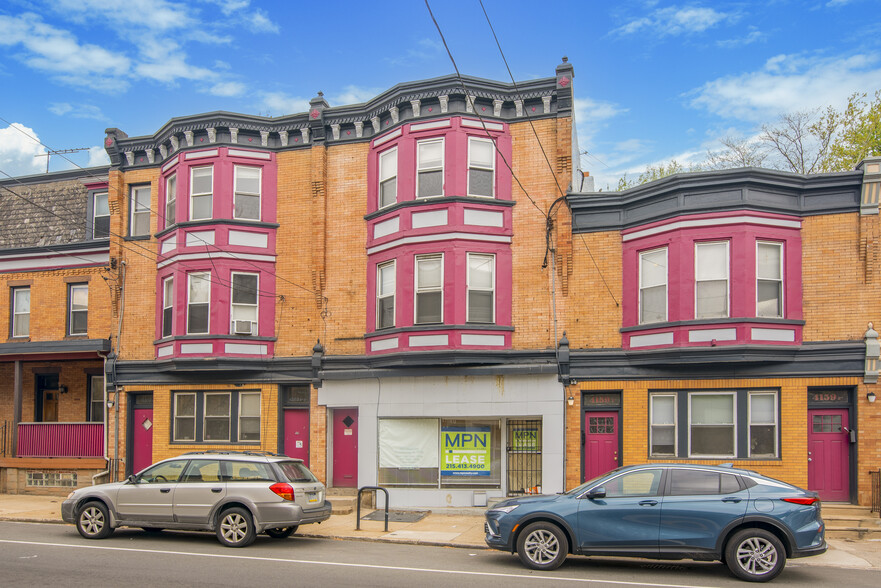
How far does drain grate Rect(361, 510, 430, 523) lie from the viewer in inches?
690

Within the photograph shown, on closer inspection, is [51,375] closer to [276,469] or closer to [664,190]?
[276,469]

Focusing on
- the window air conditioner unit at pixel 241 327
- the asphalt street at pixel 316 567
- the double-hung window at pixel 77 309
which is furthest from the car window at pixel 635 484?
the double-hung window at pixel 77 309

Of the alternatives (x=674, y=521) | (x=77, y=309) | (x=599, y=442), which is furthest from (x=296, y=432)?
(x=674, y=521)

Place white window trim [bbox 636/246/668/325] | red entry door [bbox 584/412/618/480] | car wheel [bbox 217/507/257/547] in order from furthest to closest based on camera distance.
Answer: red entry door [bbox 584/412/618/480]
white window trim [bbox 636/246/668/325]
car wheel [bbox 217/507/257/547]

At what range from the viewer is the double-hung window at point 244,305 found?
2077cm

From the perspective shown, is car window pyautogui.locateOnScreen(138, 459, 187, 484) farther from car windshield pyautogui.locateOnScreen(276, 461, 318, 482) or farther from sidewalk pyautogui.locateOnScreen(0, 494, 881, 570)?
sidewalk pyautogui.locateOnScreen(0, 494, 881, 570)

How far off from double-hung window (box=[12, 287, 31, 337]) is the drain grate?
41.2 ft

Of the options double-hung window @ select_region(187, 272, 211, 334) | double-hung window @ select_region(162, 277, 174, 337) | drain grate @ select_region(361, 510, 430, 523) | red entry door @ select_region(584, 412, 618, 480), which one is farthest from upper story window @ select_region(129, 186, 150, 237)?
red entry door @ select_region(584, 412, 618, 480)

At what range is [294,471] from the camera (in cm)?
1442

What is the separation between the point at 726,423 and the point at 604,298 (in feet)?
12.2

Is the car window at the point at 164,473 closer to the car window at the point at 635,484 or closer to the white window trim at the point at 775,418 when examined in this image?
the car window at the point at 635,484

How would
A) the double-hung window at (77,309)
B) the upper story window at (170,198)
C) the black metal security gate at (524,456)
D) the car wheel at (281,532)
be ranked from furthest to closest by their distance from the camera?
the double-hung window at (77,309)
the upper story window at (170,198)
the black metal security gate at (524,456)
the car wheel at (281,532)

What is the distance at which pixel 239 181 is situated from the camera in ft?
69.5

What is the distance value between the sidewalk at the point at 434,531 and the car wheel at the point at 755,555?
81.1 inches
